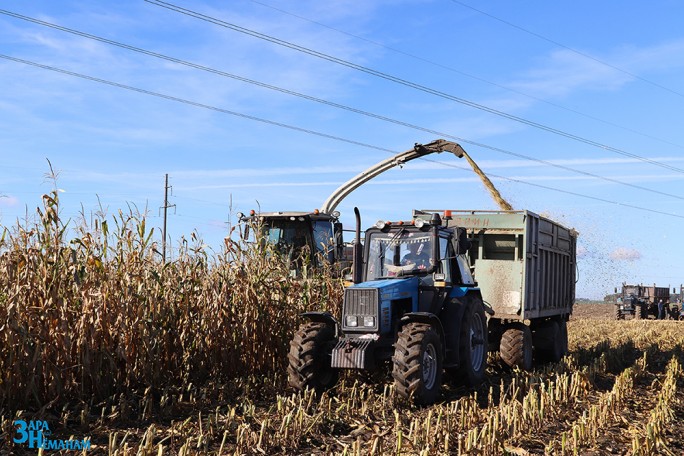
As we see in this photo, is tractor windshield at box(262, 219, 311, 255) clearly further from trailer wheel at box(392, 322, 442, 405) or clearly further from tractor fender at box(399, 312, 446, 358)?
trailer wheel at box(392, 322, 442, 405)

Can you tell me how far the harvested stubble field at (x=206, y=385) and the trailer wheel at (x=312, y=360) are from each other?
0.73ft

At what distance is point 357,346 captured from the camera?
748 cm

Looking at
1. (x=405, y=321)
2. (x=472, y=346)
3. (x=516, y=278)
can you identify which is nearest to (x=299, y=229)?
(x=516, y=278)

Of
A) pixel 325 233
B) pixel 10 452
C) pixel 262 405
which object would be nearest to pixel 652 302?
pixel 325 233

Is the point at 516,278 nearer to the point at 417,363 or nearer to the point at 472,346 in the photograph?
the point at 472,346

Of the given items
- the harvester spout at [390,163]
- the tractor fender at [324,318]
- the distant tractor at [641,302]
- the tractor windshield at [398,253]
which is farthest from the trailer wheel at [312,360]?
the distant tractor at [641,302]

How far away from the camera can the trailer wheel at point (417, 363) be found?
23.3 ft

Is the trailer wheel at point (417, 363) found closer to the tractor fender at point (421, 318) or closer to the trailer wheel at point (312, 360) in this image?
the tractor fender at point (421, 318)

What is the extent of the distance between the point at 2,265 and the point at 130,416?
6.43 feet

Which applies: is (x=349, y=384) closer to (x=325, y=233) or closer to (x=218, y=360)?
(x=218, y=360)

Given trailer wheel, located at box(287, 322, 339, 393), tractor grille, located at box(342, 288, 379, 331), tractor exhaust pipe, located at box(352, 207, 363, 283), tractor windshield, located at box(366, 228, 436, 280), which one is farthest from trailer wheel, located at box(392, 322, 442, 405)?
tractor exhaust pipe, located at box(352, 207, 363, 283)

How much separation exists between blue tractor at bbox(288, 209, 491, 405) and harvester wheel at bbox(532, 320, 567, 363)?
3181 mm

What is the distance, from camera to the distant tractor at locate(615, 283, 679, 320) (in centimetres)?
3453

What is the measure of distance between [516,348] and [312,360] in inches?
162
